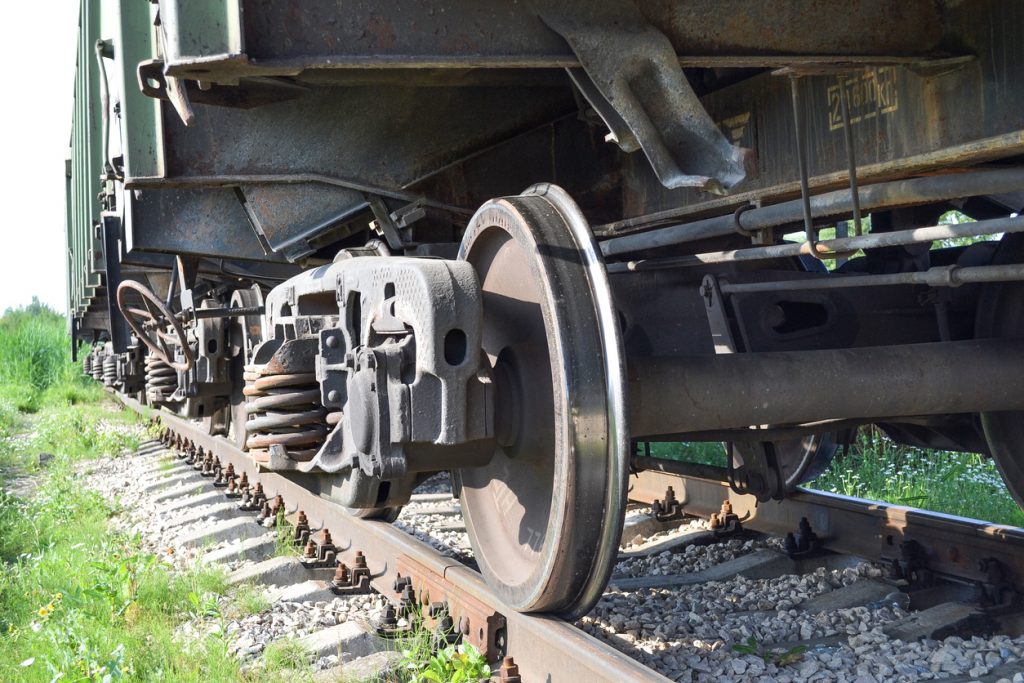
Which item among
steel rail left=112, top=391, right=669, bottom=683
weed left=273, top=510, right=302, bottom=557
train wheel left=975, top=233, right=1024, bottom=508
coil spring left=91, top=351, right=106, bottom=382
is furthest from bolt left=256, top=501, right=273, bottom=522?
coil spring left=91, top=351, right=106, bottom=382

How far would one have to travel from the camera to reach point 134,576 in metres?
3.95

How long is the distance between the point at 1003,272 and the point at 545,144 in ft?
6.42

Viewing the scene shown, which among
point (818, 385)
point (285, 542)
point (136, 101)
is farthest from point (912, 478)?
point (136, 101)

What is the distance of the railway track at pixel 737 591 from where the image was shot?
8.97ft

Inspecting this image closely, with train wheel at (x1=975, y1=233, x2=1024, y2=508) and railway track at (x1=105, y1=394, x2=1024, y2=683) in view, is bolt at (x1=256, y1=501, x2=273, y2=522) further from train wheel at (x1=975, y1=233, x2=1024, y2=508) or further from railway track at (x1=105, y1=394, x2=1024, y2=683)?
train wheel at (x1=975, y1=233, x2=1024, y2=508)

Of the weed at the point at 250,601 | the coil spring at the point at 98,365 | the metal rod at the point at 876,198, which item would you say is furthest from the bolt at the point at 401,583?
the coil spring at the point at 98,365

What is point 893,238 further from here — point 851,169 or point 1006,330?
point 1006,330

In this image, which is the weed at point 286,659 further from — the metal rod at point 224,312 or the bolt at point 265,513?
the metal rod at point 224,312

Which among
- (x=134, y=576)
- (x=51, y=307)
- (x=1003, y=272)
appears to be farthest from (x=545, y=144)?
(x=51, y=307)

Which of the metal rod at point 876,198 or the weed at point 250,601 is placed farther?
the weed at point 250,601

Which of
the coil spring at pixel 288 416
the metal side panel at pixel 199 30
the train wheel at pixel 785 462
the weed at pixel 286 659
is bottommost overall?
the weed at pixel 286 659

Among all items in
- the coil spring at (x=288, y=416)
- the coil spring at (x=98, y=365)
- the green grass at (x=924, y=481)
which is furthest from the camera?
the coil spring at (x=98, y=365)

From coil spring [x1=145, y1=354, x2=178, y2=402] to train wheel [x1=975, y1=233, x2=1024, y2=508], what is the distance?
547 cm

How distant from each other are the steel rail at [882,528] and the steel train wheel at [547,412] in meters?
0.96
